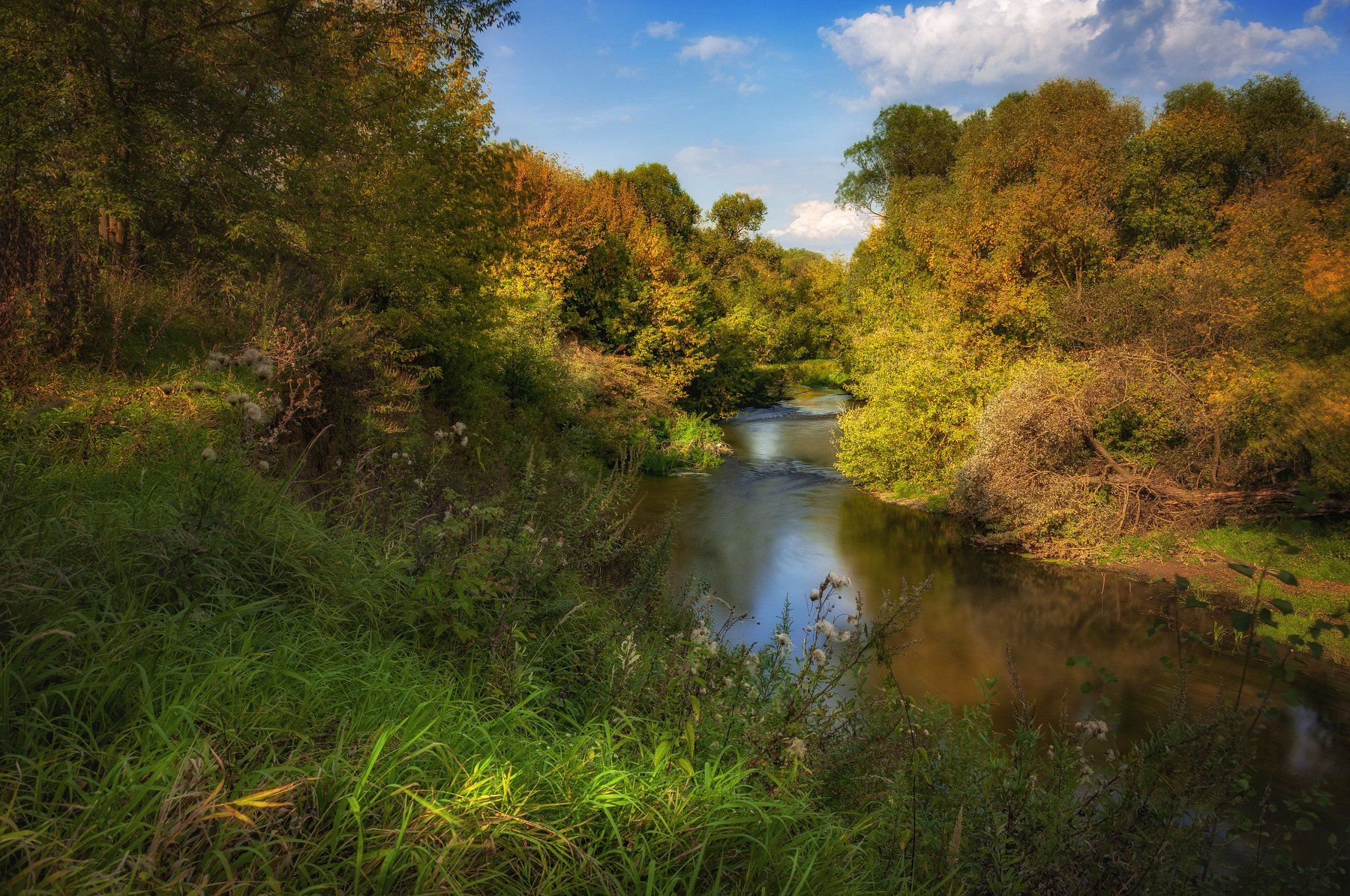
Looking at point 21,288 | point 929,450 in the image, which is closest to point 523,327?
point 929,450

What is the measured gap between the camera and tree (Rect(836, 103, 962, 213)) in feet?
84.8

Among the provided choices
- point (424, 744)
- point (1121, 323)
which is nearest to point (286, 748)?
point (424, 744)

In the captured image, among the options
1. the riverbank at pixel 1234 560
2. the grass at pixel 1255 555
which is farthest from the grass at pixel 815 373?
the grass at pixel 1255 555

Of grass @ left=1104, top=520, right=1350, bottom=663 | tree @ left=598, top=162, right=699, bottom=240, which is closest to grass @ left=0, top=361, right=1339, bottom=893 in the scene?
grass @ left=1104, top=520, right=1350, bottom=663

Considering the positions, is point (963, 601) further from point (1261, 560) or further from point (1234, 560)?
point (1234, 560)

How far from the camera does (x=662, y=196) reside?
33.3m

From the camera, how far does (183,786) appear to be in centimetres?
171

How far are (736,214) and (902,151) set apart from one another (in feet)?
36.8

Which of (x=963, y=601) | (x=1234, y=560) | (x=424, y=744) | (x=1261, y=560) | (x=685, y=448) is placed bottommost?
(x=963, y=601)

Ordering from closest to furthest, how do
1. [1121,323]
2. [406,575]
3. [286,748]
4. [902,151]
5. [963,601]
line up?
1. [286,748]
2. [406,575]
3. [963,601]
4. [1121,323]
5. [902,151]

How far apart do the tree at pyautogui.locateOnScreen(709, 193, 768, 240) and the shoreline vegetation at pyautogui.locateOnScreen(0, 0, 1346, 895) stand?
72.8ft

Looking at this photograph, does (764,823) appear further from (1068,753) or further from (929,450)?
(929,450)

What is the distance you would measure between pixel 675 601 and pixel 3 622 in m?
6.37

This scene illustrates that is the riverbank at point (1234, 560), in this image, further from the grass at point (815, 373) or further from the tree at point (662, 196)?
the grass at point (815, 373)
